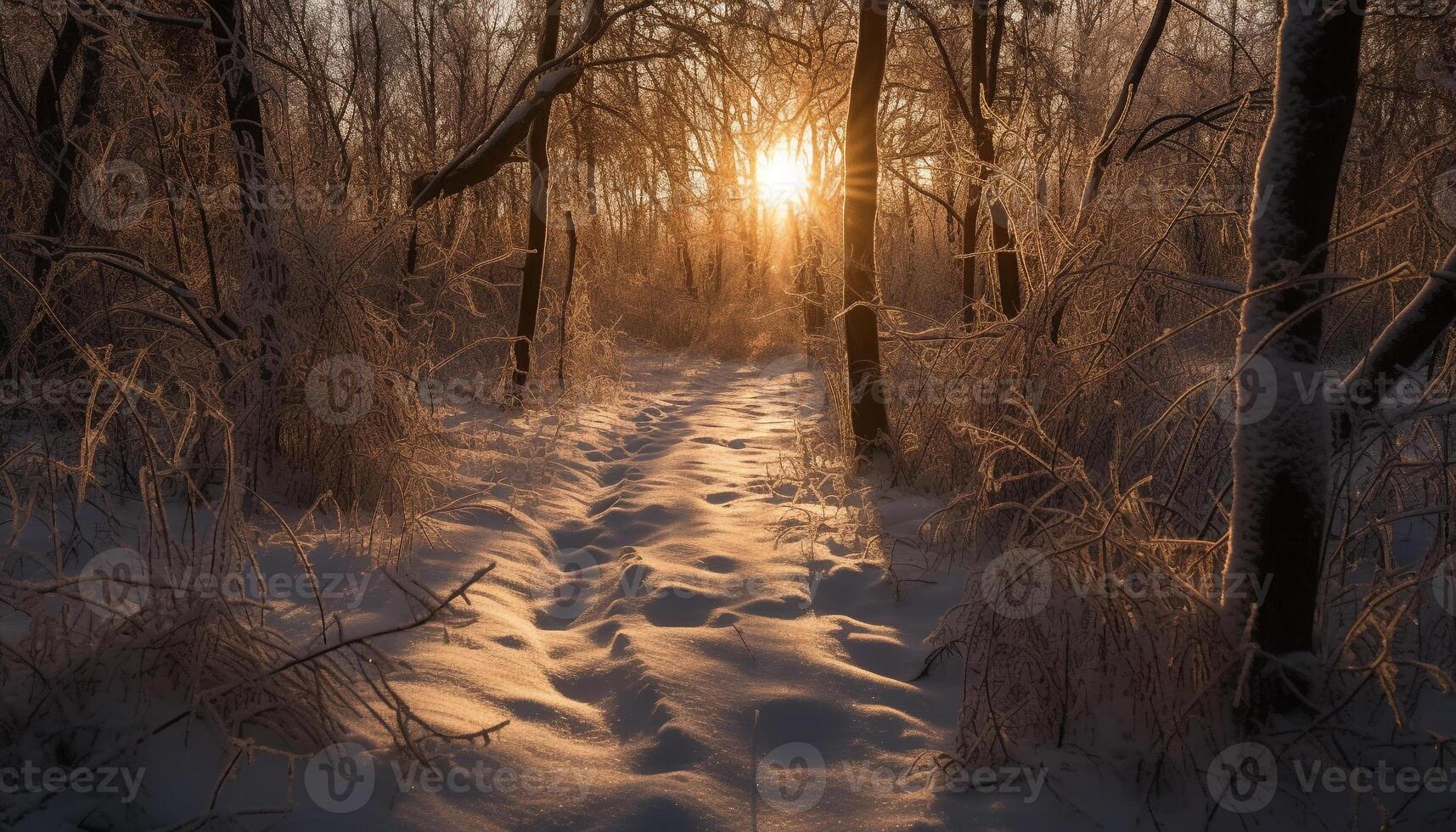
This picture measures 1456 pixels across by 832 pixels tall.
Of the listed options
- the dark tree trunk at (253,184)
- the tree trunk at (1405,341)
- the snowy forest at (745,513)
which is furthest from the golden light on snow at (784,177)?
the tree trunk at (1405,341)

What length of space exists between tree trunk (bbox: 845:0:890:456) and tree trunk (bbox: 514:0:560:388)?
8.41ft

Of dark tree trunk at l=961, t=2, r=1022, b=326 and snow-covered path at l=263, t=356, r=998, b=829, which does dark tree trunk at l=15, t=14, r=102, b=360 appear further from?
dark tree trunk at l=961, t=2, r=1022, b=326

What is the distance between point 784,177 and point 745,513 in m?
8.32

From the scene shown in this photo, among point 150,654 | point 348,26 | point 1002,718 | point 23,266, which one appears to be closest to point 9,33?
point 23,266

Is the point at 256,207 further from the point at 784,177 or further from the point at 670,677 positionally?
the point at 784,177

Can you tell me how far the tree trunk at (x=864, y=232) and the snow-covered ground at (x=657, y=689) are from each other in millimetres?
566

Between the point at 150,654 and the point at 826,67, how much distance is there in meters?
7.91

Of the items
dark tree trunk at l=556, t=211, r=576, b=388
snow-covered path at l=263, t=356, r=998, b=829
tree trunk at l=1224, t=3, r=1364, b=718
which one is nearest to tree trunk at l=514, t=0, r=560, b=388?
dark tree trunk at l=556, t=211, r=576, b=388

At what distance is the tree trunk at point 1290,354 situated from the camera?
1.44 metres

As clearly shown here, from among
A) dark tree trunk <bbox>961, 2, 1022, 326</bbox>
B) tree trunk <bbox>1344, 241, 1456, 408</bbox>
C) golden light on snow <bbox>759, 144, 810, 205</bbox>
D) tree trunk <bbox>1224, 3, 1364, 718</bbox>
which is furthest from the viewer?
golden light on snow <bbox>759, 144, 810, 205</bbox>

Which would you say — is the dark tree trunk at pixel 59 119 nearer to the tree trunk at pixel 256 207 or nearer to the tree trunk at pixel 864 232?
the tree trunk at pixel 256 207

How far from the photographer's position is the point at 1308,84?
1450 mm

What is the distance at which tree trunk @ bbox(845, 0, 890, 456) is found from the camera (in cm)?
406

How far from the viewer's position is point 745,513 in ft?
12.1
